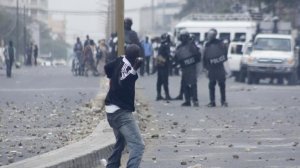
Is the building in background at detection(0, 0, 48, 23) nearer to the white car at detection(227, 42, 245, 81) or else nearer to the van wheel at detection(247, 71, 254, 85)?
the white car at detection(227, 42, 245, 81)

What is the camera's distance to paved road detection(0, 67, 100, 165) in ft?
52.8

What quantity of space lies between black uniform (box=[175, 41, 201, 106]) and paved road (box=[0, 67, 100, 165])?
99.1 inches

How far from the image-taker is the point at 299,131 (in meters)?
19.5

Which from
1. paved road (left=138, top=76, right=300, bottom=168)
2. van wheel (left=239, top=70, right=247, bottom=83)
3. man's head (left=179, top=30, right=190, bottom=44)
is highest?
man's head (left=179, top=30, right=190, bottom=44)

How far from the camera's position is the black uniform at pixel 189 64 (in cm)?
2617

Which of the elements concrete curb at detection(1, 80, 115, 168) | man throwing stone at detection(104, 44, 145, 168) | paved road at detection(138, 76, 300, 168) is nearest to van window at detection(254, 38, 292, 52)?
paved road at detection(138, 76, 300, 168)

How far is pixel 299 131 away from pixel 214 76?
688 cm

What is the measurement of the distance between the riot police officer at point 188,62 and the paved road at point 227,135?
0.55 meters

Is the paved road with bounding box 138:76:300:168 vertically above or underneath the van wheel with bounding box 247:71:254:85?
above

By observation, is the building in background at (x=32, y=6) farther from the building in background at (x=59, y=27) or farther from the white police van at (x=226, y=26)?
the building in background at (x=59, y=27)

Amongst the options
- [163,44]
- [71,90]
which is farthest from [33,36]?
[163,44]

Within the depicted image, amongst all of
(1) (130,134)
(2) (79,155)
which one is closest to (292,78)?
(2) (79,155)

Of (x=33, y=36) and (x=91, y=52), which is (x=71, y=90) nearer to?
(x=91, y=52)

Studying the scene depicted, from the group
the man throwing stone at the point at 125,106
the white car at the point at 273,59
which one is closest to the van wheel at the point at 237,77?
the white car at the point at 273,59
